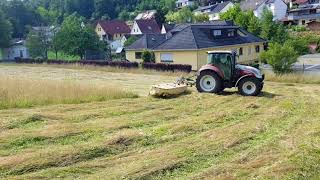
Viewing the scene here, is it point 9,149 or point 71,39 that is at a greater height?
point 71,39

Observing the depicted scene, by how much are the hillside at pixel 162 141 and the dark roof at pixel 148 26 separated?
174ft

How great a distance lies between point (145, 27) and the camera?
6438 cm

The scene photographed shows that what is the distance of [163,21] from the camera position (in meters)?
74.6

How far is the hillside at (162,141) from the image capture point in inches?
243

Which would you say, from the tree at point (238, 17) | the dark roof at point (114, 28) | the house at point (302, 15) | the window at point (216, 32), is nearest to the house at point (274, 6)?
the house at point (302, 15)

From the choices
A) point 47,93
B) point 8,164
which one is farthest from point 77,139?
point 47,93

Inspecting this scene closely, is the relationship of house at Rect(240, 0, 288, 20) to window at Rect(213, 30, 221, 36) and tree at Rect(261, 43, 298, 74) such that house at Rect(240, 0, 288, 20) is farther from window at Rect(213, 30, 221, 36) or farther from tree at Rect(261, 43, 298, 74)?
tree at Rect(261, 43, 298, 74)

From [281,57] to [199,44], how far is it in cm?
783

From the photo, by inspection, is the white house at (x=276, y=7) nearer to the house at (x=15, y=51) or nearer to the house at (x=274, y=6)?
the house at (x=274, y=6)

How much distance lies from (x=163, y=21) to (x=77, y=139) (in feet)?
223

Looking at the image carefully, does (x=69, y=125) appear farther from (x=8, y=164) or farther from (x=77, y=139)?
(x=8, y=164)

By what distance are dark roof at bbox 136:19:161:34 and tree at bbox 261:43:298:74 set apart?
1686 inches

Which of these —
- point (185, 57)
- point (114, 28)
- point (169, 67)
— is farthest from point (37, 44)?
point (114, 28)

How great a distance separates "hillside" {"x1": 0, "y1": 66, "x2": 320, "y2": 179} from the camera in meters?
6.17
